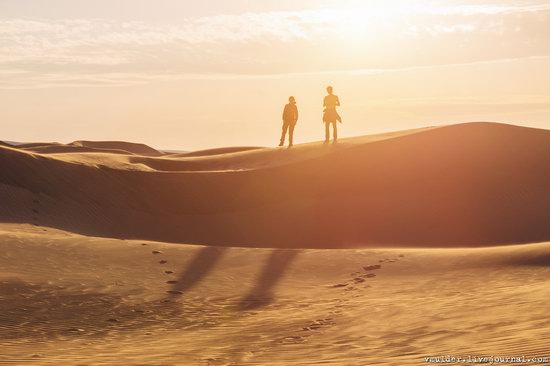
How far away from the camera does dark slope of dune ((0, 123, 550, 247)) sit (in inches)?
941

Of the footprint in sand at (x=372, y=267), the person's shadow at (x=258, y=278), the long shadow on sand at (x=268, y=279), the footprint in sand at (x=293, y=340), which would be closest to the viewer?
the footprint in sand at (x=293, y=340)

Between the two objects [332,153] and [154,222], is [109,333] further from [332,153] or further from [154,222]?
[332,153]

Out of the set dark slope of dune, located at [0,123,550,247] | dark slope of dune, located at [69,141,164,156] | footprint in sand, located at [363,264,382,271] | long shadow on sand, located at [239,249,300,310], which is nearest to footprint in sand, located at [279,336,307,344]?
long shadow on sand, located at [239,249,300,310]

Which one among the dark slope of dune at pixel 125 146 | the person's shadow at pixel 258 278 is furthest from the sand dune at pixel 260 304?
the dark slope of dune at pixel 125 146

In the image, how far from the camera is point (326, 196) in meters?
27.9

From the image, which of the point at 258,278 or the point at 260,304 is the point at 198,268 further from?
the point at 260,304

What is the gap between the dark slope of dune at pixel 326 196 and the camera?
941 inches

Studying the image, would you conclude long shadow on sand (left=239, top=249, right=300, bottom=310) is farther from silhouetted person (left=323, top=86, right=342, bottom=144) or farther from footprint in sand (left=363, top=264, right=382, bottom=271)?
silhouetted person (left=323, top=86, right=342, bottom=144)

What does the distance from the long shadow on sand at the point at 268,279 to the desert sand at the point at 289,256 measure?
0.05m

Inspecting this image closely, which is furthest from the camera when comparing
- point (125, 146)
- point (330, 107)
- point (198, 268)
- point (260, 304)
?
point (125, 146)

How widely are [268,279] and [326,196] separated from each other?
12.8 m

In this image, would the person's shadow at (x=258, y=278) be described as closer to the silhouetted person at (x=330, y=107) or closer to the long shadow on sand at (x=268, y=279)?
the long shadow on sand at (x=268, y=279)

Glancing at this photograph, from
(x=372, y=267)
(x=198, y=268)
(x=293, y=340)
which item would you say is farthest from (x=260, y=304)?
(x=372, y=267)

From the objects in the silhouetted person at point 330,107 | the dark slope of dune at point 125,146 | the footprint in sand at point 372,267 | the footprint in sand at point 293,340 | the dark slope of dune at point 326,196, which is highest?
the silhouetted person at point 330,107
